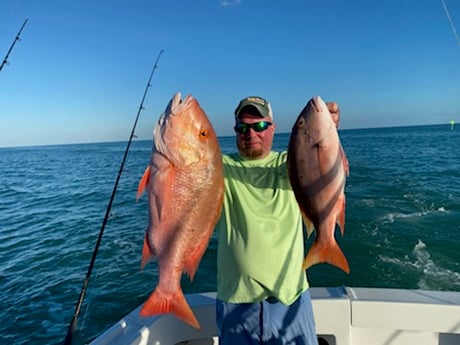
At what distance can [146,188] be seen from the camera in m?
1.87

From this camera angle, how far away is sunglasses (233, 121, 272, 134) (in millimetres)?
2439

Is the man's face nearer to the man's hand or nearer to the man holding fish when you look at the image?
the man holding fish

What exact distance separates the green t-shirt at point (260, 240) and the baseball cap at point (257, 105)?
1.40 feet

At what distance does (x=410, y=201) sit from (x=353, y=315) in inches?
471

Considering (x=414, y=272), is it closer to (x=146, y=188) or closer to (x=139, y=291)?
(x=139, y=291)

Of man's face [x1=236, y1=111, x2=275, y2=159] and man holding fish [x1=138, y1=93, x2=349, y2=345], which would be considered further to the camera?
man's face [x1=236, y1=111, x2=275, y2=159]

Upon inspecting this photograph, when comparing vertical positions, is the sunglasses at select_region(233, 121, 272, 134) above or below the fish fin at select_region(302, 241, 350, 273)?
above

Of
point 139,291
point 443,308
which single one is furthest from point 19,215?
point 443,308

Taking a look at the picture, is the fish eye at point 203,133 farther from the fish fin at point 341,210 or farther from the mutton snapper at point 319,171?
the fish fin at point 341,210

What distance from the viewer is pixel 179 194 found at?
185cm

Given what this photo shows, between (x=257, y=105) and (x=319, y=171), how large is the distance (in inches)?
27.5

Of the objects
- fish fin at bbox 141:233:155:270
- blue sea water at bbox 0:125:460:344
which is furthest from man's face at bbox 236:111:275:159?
blue sea water at bbox 0:125:460:344

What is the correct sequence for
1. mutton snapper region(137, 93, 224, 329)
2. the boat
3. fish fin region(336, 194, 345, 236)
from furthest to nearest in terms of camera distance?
1. the boat
2. fish fin region(336, 194, 345, 236)
3. mutton snapper region(137, 93, 224, 329)

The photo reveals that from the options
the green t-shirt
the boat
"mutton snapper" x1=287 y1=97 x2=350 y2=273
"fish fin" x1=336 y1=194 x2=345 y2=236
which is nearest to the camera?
"mutton snapper" x1=287 y1=97 x2=350 y2=273
